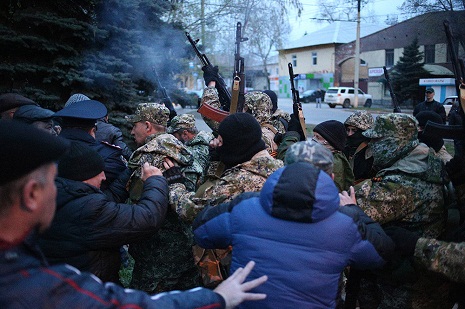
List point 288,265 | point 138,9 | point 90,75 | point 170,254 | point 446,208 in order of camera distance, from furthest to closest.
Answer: point 138,9, point 90,75, point 170,254, point 446,208, point 288,265

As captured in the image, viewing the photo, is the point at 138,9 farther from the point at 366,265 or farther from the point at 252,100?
the point at 366,265

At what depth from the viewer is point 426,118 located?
5328 millimetres

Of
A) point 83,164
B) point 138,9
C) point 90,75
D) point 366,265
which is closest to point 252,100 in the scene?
point 83,164

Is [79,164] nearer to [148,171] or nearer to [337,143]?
[148,171]

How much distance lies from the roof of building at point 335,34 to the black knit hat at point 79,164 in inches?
1897

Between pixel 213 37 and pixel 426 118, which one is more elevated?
pixel 213 37

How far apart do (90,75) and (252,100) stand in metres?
3.85

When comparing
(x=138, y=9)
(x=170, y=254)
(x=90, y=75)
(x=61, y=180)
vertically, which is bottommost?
(x=170, y=254)

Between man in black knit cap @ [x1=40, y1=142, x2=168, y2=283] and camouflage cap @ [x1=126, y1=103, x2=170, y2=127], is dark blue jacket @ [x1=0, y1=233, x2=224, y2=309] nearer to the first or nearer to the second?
man in black knit cap @ [x1=40, y1=142, x2=168, y2=283]

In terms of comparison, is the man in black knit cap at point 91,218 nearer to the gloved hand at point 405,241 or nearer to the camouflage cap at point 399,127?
the gloved hand at point 405,241

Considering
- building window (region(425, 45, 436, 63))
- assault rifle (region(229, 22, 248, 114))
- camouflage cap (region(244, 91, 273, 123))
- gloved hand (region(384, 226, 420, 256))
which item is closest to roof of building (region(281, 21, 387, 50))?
building window (region(425, 45, 436, 63))

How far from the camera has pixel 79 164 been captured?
2359 mm

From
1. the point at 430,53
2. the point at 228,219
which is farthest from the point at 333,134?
the point at 430,53

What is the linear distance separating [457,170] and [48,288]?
2663mm
